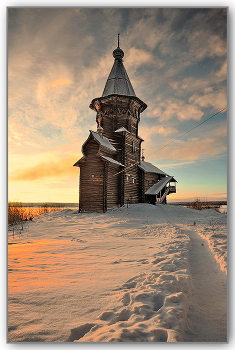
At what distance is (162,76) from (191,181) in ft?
9.43

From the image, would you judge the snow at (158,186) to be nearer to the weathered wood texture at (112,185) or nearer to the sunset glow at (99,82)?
the weathered wood texture at (112,185)

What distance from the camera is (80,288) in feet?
10.4

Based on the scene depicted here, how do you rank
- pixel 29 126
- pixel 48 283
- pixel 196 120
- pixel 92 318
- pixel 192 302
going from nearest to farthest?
1. pixel 92 318
2. pixel 192 302
3. pixel 48 283
4. pixel 29 126
5. pixel 196 120

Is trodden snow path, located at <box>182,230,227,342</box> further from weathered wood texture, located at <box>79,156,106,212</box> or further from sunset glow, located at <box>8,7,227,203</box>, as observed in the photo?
weathered wood texture, located at <box>79,156,106,212</box>

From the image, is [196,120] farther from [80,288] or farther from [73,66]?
[80,288]

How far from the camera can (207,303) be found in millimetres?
3127

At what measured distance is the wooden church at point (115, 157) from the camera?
15625 millimetres

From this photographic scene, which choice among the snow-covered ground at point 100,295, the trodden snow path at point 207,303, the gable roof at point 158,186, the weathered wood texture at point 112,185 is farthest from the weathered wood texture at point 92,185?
the trodden snow path at point 207,303

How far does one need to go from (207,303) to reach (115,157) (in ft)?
51.2

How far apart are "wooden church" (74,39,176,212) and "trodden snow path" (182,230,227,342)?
1129 centimetres

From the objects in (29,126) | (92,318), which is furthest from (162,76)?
(92,318)

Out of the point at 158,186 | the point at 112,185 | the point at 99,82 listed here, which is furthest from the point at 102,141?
the point at 99,82
